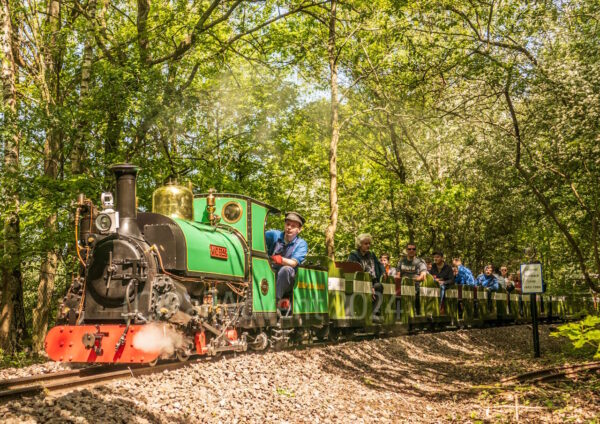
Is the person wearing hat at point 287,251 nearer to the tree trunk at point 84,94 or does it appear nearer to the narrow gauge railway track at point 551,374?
the narrow gauge railway track at point 551,374

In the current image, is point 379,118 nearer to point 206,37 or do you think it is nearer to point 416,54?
point 206,37

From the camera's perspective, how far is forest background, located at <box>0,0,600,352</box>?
1230 cm

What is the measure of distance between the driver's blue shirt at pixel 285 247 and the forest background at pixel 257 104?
10.8ft

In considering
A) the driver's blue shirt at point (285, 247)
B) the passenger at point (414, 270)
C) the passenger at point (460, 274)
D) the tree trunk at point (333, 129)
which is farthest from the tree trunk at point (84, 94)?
the passenger at point (460, 274)

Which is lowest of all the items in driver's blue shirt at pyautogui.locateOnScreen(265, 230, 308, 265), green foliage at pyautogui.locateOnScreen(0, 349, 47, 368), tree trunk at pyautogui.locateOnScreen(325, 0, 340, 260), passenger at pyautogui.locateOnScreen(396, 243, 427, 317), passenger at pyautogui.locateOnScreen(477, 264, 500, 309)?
green foliage at pyautogui.locateOnScreen(0, 349, 47, 368)

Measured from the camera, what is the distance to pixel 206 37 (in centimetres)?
1650

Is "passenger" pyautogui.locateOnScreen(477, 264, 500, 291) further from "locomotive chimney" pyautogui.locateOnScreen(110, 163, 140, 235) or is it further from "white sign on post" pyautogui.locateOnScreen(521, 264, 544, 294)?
"locomotive chimney" pyautogui.locateOnScreen(110, 163, 140, 235)

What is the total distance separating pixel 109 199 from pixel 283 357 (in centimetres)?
317

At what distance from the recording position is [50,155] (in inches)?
543

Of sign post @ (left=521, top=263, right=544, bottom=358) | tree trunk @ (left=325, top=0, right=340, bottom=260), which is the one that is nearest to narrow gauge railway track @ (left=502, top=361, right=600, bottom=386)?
sign post @ (left=521, top=263, right=544, bottom=358)

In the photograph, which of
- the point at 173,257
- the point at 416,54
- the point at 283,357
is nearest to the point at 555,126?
the point at 416,54

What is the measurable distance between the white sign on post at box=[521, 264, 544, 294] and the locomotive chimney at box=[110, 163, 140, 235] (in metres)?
7.64

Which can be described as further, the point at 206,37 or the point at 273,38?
the point at 273,38

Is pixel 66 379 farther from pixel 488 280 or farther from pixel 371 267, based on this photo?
pixel 488 280
